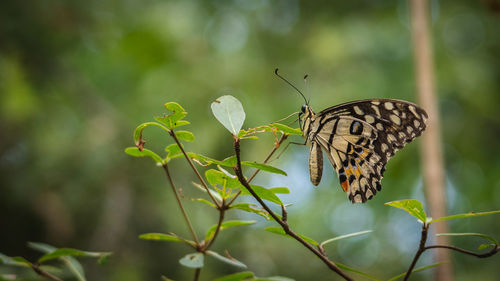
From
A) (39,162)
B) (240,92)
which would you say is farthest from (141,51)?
(39,162)

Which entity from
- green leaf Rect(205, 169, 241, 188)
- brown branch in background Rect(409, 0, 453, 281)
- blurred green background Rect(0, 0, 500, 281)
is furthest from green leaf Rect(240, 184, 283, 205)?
blurred green background Rect(0, 0, 500, 281)

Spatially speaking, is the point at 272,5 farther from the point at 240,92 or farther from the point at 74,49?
the point at 74,49

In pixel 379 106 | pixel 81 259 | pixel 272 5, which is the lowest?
pixel 81 259

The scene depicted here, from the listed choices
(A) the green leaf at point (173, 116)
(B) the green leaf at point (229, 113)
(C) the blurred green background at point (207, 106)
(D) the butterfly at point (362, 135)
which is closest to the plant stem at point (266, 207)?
(B) the green leaf at point (229, 113)

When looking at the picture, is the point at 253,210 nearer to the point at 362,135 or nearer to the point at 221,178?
the point at 221,178

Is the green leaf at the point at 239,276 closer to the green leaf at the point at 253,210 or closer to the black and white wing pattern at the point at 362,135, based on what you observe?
the green leaf at the point at 253,210

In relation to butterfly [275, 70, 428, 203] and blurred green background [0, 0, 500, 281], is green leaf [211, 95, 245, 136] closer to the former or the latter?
butterfly [275, 70, 428, 203]
